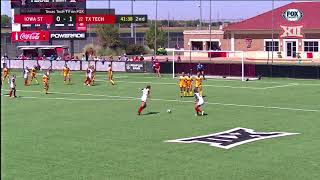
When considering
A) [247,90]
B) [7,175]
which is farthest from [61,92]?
[7,175]

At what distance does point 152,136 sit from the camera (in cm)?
2148

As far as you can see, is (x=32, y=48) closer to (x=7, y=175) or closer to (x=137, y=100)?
(x=137, y=100)

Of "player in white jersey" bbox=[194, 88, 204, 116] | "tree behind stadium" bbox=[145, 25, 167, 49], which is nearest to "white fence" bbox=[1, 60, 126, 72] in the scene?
"player in white jersey" bbox=[194, 88, 204, 116]

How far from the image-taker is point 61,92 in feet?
140

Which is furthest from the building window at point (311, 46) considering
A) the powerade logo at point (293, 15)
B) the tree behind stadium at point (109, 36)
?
the tree behind stadium at point (109, 36)

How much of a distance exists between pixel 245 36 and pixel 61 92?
45.1m

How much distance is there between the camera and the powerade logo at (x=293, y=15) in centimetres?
7906

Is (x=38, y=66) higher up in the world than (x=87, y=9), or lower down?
lower down

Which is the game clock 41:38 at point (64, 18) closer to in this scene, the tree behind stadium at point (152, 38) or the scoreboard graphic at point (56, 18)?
the scoreboard graphic at point (56, 18)

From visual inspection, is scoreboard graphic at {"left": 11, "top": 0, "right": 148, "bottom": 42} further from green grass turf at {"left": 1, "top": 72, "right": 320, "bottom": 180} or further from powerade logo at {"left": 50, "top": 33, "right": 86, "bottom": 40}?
green grass turf at {"left": 1, "top": 72, "right": 320, "bottom": 180}

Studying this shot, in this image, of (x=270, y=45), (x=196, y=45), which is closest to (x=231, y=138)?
(x=270, y=45)

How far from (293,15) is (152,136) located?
61.6 m

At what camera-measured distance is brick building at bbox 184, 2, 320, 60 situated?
7700 centimetres

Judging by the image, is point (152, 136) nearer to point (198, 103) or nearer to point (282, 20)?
point (198, 103)
